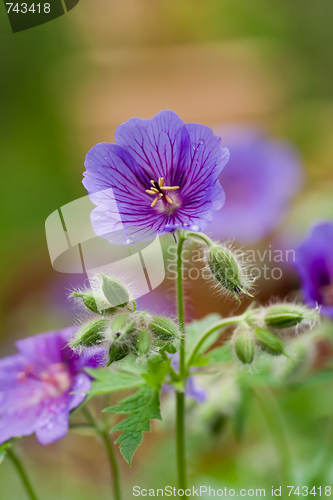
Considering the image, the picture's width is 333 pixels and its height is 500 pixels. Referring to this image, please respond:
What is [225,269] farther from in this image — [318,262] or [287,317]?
[318,262]

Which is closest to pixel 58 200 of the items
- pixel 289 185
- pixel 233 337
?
pixel 289 185

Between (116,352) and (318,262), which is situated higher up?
(116,352)

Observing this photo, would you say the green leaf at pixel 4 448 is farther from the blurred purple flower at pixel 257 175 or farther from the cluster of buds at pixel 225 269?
the blurred purple flower at pixel 257 175

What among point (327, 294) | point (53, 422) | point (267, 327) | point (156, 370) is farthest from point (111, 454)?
point (327, 294)

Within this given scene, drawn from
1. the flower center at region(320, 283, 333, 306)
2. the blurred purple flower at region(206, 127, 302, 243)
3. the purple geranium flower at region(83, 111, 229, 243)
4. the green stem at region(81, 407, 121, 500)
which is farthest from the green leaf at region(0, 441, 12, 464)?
the blurred purple flower at region(206, 127, 302, 243)

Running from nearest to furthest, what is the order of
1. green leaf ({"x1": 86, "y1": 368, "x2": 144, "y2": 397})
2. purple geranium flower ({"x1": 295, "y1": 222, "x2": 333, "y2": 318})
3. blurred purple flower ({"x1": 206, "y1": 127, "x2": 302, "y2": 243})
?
green leaf ({"x1": 86, "y1": 368, "x2": 144, "y2": 397}) < purple geranium flower ({"x1": 295, "y1": 222, "x2": 333, "y2": 318}) < blurred purple flower ({"x1": 206, "y1": 127, "x2": 302, "y2": 243})

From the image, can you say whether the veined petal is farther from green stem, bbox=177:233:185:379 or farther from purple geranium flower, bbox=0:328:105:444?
purple geranium flower, bbox=0:328:105:444

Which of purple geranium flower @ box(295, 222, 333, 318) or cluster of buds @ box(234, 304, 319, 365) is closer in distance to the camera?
cluster of buds @ box(234, 304, 319, 365)
